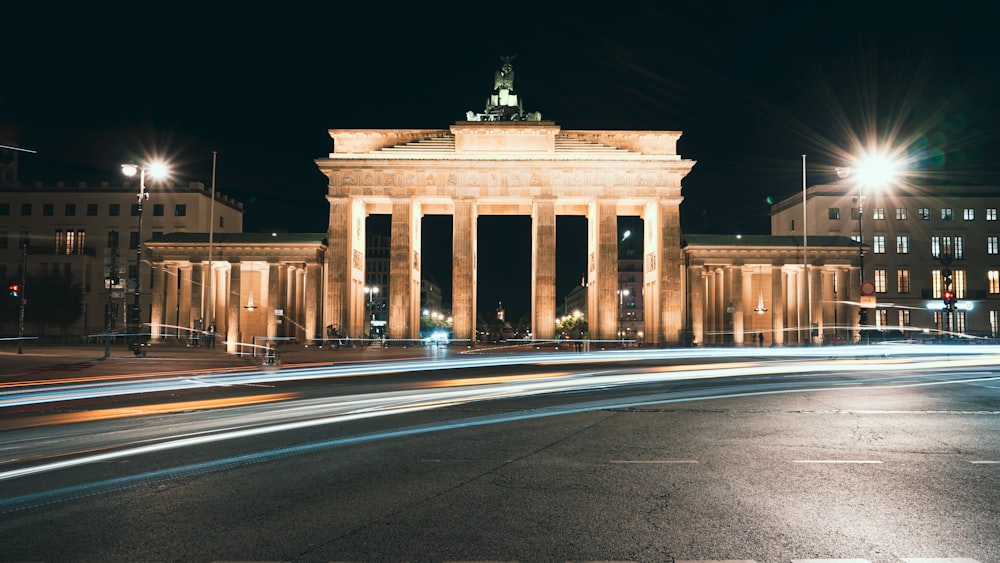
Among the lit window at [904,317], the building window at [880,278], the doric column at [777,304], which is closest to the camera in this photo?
the doric column at [777,304]

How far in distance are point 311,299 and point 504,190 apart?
18706mm

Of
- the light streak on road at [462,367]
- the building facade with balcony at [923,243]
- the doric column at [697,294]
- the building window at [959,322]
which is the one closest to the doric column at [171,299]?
the light streak on road at [462,367]

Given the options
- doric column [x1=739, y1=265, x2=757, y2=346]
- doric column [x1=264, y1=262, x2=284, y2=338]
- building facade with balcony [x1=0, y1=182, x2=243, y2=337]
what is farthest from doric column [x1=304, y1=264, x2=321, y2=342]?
doric column [x1=739, y1=265, x2=757, y2=346]

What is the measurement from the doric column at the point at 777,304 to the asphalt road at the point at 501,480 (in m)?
50.5

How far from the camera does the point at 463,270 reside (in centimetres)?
5894

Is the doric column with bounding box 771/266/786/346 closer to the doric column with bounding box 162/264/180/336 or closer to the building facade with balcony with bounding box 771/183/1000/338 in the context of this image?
the building facade with balcony with bounding box 771/183/1000/338

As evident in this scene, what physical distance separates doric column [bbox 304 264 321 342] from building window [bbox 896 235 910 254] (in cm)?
6084

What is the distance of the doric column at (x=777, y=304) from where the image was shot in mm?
64125

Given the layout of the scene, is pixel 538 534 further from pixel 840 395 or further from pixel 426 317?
pixel 426 317

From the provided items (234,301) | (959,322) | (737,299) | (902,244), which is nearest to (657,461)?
(234,301)

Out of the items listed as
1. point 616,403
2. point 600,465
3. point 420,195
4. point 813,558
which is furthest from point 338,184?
point 813,558

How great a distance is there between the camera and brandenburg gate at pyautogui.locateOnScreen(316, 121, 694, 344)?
193 feet

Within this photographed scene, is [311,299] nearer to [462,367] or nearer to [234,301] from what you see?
[234,301]

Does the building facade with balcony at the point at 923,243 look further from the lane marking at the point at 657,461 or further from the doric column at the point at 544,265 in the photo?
the lane marking at the point at 657,461
